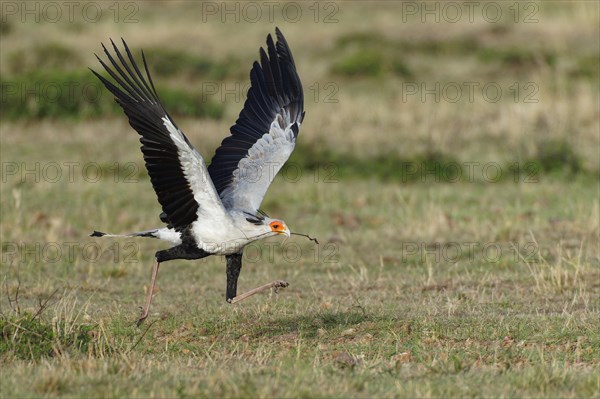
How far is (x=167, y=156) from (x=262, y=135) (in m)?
1.98

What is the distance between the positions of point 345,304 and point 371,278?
1337 mm

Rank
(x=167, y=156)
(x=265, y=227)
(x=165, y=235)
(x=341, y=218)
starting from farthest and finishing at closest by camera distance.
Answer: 1. (x=341, y=218)
2. (x=165, y=235)
3. (x=265, y=227)
4. (x=167, y=156)

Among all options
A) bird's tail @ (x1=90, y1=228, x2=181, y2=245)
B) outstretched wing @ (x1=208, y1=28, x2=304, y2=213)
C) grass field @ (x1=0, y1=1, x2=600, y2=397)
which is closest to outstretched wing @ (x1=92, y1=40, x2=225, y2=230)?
bird's tail @ (x1=90, y1=228, x2=181, y2=245)

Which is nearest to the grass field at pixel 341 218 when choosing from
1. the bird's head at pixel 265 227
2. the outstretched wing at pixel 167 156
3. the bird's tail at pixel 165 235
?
the bird's tail at pixel 165 235

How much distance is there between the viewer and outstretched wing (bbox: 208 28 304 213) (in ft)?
26.4

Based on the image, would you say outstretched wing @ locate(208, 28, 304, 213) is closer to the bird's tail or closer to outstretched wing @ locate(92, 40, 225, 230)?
the bird's tail

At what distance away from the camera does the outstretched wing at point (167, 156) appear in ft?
21.8

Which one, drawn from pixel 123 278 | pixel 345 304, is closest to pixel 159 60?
pixel 123 278

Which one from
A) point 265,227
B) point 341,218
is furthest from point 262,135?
point 341,218

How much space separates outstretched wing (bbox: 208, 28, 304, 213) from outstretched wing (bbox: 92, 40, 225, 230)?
68 cm

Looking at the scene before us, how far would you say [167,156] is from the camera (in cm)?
679

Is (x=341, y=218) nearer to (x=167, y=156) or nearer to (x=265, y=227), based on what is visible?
(x=265, y=227)

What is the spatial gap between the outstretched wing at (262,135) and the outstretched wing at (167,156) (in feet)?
2.24

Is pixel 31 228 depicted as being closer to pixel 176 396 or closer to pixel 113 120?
pixel 113 120
